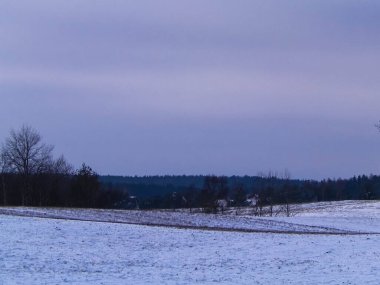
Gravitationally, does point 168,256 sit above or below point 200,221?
below

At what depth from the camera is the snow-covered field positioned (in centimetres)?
2279

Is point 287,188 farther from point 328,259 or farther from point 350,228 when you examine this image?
point 328,259

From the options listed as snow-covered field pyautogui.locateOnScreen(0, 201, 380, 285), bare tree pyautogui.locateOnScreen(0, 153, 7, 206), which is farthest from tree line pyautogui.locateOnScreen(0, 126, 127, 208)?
snow-covered field pyautogui.locateOnScreen(0, 201, 380, 285)

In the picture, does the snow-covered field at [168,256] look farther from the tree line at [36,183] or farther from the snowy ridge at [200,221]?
the tree line at [36,183]

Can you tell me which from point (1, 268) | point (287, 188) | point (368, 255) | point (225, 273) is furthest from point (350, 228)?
point (287, 188)

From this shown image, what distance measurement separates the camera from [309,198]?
164m

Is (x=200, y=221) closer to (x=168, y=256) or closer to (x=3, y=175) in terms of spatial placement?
(x=168, y=256)

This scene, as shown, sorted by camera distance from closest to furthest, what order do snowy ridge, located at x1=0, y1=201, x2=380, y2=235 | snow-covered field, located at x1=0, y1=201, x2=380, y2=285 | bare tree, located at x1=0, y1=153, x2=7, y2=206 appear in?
snow-covered field, located at x1=0, y1=201, x2=380, y2=285 → snowy ridge, located at x1=0, y1=201, x2=380, y2=235 → bare tree, located at x1=0, y1=153, x2=7, y2=206

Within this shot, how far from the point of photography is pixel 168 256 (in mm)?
29000

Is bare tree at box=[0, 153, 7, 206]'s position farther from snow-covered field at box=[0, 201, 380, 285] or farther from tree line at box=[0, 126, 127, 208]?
snow-covered field at box=[0, 201, 380, 285]

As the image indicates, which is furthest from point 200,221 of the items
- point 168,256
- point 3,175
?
point 3,175

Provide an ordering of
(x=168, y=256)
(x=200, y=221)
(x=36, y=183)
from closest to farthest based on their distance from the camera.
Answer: (x=168, y=256), (x=200, y=221), (x=36, y=183)

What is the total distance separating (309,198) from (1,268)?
143 metres

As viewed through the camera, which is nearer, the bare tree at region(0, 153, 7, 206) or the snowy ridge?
the snowy ridge
